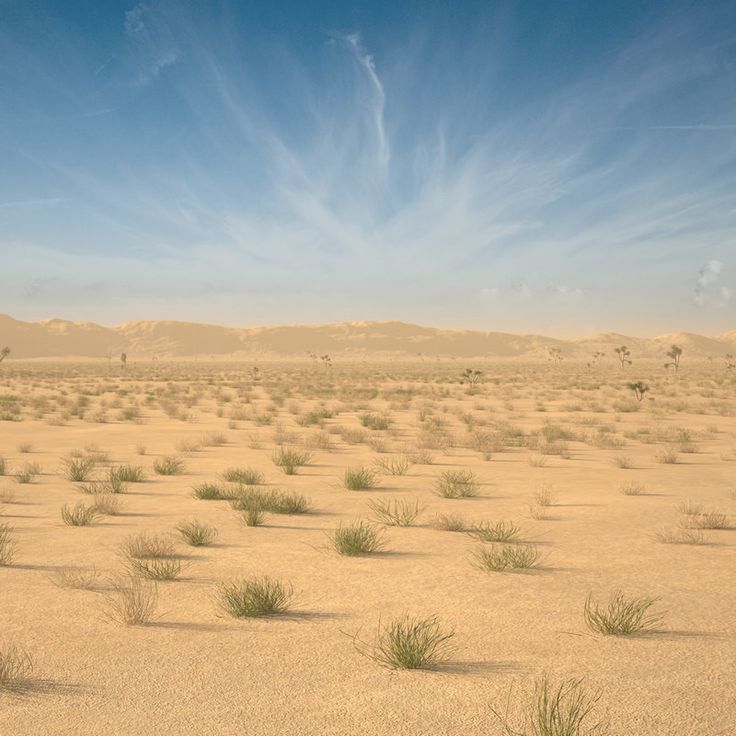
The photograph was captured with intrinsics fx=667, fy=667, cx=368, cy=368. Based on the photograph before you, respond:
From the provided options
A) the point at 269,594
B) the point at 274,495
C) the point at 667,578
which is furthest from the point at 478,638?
the point at 274,495

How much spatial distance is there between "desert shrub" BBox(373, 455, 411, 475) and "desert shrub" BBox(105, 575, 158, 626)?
6.99 meters

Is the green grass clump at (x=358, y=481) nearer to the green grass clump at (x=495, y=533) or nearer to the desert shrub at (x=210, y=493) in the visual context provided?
the desert shrub at (x=210, y=493)

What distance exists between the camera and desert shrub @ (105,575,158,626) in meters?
5.07

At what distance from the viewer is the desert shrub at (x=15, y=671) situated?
3.97m

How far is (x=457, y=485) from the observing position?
10852mm

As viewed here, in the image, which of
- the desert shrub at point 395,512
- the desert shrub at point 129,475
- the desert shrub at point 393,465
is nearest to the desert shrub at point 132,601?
the desert shrub at point 395,512

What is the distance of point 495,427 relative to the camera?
65.7 feet

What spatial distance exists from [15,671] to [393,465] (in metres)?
9.24

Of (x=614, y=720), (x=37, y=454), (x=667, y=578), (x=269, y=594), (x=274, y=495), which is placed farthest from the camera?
(x=37, y=454)

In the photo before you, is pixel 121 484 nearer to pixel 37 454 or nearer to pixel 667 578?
pixel 37 454

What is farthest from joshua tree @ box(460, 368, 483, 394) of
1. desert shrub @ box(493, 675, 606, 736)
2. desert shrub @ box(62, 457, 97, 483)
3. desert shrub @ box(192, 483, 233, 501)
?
desert shrub @ box(493, 675, 606, 736)

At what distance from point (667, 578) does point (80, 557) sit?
5.87 meters

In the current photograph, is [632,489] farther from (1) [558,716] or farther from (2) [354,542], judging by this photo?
(1) [558,716]

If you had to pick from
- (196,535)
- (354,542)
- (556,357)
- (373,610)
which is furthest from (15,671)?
(556,357)
